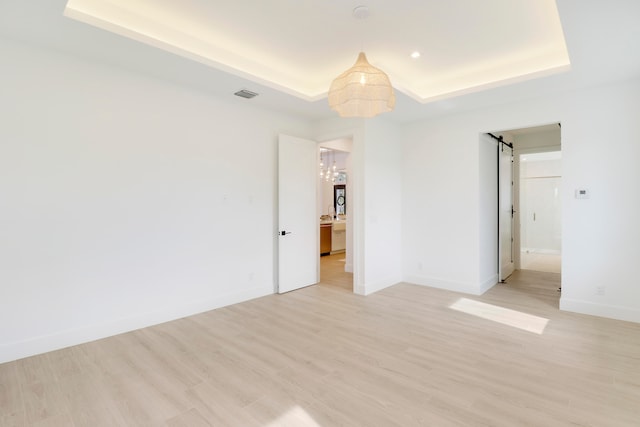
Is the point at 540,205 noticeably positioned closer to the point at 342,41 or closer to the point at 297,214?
the point at 297,214

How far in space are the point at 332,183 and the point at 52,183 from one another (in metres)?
8.17

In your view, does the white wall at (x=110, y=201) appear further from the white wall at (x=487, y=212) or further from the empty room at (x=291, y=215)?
the white wall at (x=487, y=212)

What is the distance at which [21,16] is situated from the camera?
238cm

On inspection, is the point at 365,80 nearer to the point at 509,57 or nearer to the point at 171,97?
the point at 509,57

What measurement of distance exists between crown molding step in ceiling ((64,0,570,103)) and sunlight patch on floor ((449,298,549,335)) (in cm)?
278

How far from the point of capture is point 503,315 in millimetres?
3754

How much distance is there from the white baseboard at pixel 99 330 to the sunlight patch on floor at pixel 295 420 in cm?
219

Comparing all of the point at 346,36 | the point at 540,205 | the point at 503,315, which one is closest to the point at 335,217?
the point at 540,205

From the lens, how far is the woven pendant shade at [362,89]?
2.62 meters

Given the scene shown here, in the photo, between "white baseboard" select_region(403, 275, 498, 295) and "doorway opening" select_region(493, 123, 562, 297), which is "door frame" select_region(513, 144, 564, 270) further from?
"white baseboard" select_region(403, 275, 498, 295)

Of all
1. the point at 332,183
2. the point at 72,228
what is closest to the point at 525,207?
the point at 332,183

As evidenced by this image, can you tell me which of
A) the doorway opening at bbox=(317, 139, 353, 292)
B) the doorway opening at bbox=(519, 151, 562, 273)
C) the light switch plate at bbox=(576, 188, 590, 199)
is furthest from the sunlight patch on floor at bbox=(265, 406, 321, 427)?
the doorway opening at bbox=(519, 151, 562, 273)

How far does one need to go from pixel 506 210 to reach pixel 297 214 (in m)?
3.89

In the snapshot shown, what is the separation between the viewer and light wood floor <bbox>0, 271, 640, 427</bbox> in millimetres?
2000
